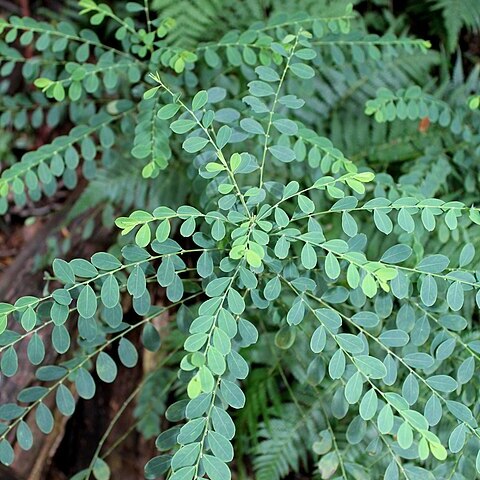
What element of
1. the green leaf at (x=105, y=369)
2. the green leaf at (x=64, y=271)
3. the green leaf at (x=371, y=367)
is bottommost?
the green leaf at (x=105, y=369)

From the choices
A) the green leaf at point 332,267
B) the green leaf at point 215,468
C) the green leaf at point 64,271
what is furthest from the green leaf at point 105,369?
the green leaf at point 332,267

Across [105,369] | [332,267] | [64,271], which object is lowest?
[105,369]

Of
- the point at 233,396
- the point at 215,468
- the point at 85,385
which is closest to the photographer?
the point at 215,468

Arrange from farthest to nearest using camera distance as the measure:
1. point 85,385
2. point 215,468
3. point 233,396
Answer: point 85,385 < point 233,396 < point 215,468

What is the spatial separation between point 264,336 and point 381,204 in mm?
771

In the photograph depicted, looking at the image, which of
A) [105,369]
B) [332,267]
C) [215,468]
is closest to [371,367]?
[332,267]

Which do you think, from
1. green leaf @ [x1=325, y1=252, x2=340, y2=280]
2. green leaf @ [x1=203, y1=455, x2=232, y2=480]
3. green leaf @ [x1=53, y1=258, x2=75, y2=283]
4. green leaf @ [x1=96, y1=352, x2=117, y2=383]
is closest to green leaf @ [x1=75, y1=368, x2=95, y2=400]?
green leaf @ [x1=96, y1=352, x2=117, y2=383]

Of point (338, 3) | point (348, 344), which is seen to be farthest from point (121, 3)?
point (348, 344)

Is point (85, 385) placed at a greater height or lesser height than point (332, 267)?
lesser

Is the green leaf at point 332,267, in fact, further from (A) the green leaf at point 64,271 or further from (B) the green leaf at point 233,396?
(A) the green leaf at point 64,271

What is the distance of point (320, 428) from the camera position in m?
1.72

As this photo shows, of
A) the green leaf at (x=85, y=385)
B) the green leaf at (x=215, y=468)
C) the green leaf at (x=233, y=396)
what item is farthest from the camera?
the green leaf at (x=85, y=385)

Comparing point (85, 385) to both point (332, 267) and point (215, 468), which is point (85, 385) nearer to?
point (215, 468)

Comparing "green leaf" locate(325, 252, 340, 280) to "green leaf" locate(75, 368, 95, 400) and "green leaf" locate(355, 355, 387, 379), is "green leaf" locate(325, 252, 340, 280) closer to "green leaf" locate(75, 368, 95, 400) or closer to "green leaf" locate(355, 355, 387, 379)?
"green leaf" locate(355, 355, 387, 379)
